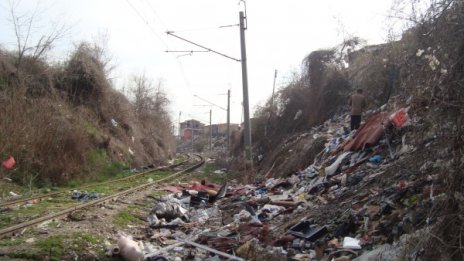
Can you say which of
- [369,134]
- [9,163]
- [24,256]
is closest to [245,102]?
[369,134]

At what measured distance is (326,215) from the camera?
7273 mm

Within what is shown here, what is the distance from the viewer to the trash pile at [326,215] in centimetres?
579

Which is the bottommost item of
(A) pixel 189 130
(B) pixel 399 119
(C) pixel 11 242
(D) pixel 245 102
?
(C) pixel 11 242

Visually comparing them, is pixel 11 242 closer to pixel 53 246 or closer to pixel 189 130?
pixel 53 246

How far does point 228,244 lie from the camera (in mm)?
7141

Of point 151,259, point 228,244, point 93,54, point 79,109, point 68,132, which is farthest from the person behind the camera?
point 93,54

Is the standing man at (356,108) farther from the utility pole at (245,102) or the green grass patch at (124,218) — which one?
the green grass patch at (124,218)

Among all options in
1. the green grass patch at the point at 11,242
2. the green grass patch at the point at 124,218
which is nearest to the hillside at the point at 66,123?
the green grass patch at the point at 124,218

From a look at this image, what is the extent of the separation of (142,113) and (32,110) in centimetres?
2360

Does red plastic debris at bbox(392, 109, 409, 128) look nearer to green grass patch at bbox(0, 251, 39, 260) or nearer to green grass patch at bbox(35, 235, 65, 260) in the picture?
green grass patch at bbox(35, 235, 65, 260)

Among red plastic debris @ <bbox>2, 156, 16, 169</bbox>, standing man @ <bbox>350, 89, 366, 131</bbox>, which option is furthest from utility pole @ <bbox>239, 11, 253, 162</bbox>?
red plastic debris @ <bbox>2, 156, 16, 169</bbox>

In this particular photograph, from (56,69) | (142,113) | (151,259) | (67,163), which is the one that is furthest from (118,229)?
(142,113)

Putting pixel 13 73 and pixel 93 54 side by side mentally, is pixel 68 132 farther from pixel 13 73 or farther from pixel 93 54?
pixel 93 54

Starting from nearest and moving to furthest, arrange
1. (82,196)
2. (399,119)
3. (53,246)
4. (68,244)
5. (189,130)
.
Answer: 1. (53,246)
2. (68,244)
3. (399,119)
4. (82,196)
5. (189,130)
